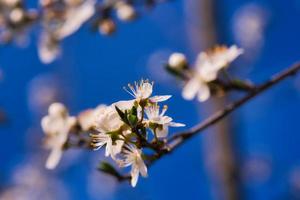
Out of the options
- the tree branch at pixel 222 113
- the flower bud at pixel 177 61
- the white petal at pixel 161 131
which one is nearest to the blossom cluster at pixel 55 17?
the flower bud at pixel 177 61

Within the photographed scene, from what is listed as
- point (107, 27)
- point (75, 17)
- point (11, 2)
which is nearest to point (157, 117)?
point (107, 27)

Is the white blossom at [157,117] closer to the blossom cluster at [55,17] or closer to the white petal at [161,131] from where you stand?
the white petal at [161,131]

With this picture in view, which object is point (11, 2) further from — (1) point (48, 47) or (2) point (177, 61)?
(2) point (177, 61)

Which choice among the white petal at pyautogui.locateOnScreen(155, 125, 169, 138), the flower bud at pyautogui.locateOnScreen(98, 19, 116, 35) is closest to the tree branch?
the white petal at pyautogui.locateOnScreen(155, 125, 169, 138)

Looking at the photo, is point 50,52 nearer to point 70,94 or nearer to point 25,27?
point 25,27

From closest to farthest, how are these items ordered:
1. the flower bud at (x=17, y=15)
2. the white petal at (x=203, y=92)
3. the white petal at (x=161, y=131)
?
1. the white petal at (x=161, y=131)
2. the white petal at (x=203, y=92)
3. the flower bud at (x=17, y=15)

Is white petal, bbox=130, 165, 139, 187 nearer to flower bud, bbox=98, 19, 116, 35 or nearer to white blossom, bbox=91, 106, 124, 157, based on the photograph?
white blossom, bbox=91, 106, 124, 157
